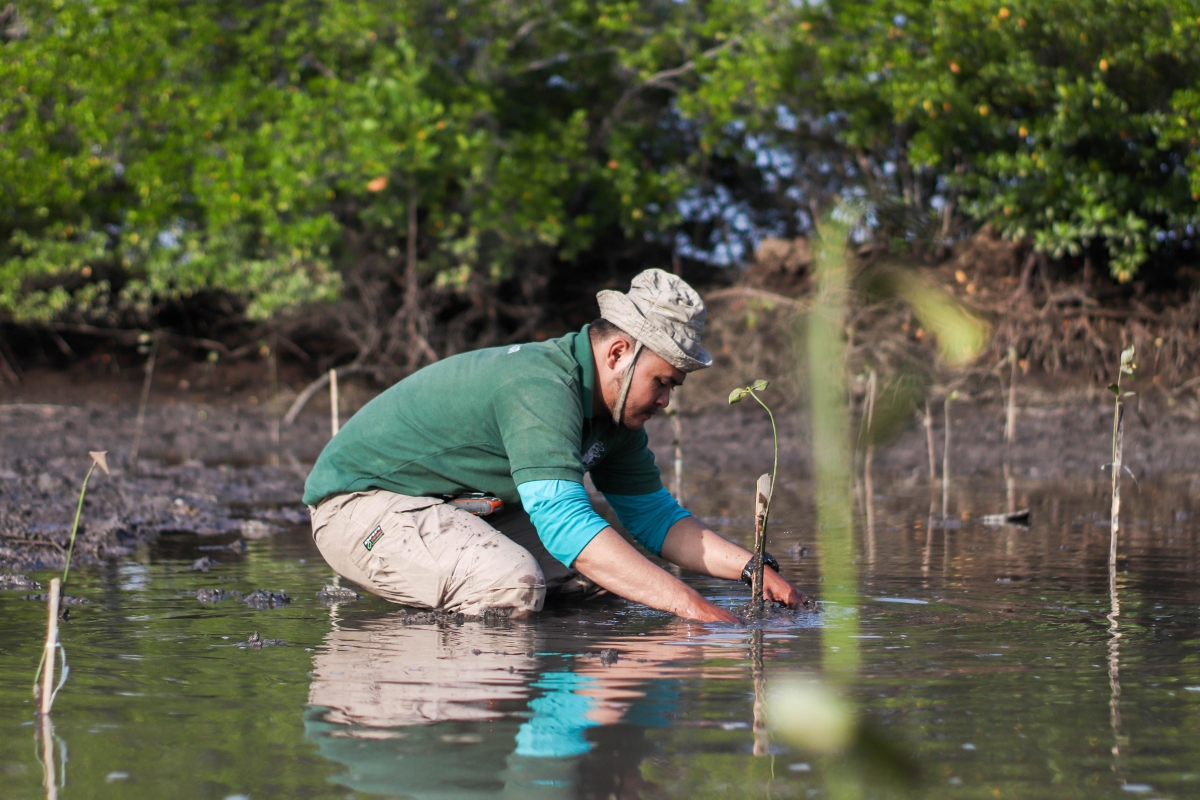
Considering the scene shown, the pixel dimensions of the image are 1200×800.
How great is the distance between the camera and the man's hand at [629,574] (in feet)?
12.3

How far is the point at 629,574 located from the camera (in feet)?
12.3

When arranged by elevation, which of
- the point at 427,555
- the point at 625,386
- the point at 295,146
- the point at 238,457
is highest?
the point at 295,146

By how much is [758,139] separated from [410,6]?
450 cm

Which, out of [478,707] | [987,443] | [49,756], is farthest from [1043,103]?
[49,756]

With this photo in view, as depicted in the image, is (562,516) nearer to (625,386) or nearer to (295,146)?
(625,386)

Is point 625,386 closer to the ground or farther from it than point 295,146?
closer to the ground

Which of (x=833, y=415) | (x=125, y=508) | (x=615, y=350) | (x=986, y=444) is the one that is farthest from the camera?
(x=986, y=444)

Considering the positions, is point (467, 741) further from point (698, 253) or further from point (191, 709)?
point (698, 253)

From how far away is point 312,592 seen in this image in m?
4.91

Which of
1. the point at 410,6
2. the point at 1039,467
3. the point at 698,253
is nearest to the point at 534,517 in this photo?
the point at 1039,467

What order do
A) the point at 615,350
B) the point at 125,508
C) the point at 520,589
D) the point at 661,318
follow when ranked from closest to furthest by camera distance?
the point at 661,318 < the point at 615,350 < the point at 520,589 < the point at 125,508

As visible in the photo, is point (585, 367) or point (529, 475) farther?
point (585, 367)

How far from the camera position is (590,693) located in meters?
3.19

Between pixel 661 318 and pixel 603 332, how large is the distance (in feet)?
0.82
